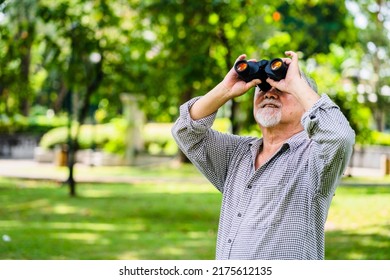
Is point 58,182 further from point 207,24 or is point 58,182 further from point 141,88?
point 207,24

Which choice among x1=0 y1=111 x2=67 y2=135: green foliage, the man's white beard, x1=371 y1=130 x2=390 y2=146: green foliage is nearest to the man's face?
the man's white beard

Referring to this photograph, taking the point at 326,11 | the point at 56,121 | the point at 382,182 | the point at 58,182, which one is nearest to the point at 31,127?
the point at 56,121

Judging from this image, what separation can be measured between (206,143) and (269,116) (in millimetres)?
291

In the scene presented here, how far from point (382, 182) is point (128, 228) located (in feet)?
28.0

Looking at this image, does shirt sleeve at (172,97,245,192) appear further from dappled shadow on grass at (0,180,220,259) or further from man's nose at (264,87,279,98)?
dappled shadow on grass at (0,180,220,259)

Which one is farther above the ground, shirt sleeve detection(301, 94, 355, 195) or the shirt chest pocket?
shirt sleeve detection(301, 94, 355, 195)

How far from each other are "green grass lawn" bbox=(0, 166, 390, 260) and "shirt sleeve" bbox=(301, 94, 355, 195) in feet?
14.5

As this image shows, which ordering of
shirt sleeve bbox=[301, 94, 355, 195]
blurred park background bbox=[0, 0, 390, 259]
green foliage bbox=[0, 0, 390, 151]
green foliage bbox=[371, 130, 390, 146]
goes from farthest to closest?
green foliage bbox=[371, 130, 390, 146] → green foliage bbox=[0, 0, 390, 151] → blurred park background bbox=[0, 0, 390, 259] → shirt sleeve bbox=[301, 94, 355, 195]

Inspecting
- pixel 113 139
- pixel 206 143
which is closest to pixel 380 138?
pixel 113 139

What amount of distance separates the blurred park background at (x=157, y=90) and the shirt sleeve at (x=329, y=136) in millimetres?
4404

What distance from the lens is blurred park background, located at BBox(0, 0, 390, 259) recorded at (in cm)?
809

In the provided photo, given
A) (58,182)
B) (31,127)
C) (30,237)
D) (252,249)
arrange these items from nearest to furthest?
(252,249)
(30,237)
(58,182)
(31,127)
